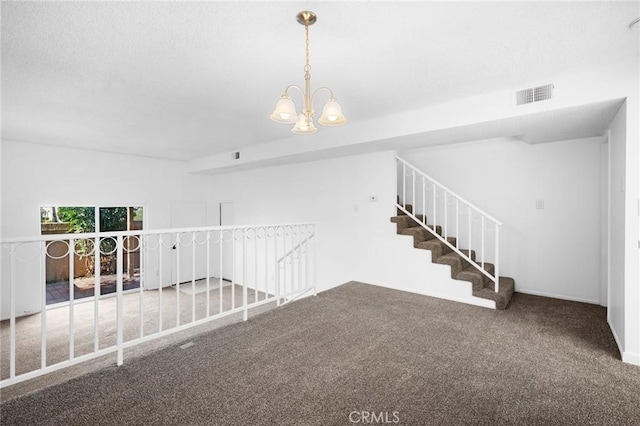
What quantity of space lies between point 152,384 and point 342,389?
4.28 feet

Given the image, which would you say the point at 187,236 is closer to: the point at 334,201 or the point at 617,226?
the point at 334,201

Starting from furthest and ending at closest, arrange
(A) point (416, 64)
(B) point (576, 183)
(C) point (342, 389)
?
1. (B) point (576, 183)
2. (A) point (416, 64)
3. (C) point (342, 389)

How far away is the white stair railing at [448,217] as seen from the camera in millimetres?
4449

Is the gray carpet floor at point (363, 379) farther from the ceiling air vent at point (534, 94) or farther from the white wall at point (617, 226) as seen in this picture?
the ceiling air vent at point (534, 94)

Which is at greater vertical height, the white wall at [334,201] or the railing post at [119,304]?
the white wall at [334,201]

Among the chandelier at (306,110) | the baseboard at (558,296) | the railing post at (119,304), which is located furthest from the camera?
the baseboard at (558,296)

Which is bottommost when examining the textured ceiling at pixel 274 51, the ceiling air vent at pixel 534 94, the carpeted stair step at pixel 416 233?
the carpeted stair step at pixel 416 233

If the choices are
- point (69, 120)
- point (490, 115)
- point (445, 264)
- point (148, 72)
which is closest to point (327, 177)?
point (445, 264)

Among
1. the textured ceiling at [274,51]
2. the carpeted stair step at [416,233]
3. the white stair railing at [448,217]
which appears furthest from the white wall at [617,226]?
the carpeted stair step at [416,233]

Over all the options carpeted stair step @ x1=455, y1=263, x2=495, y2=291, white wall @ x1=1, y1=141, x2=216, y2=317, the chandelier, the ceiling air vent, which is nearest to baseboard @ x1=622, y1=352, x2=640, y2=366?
carpeted stair step @ x1=455, y1=263, x2=495, y2=291

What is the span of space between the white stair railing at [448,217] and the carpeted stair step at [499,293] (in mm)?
234

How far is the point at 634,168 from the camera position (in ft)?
7.70

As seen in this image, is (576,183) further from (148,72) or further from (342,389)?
(148,72)

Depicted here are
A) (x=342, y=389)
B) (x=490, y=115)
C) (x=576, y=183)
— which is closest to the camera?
(x=342, y=389)
